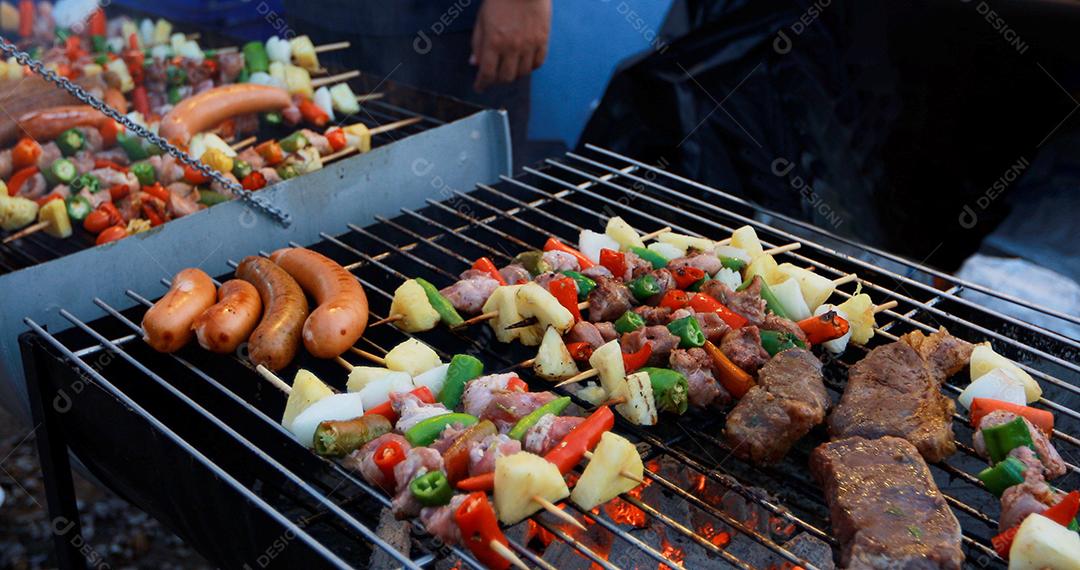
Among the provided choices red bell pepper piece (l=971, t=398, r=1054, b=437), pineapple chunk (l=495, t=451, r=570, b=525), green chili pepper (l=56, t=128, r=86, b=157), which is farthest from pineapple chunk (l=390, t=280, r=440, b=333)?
green chili pepper (l=56, t=128, r=86, b=157)

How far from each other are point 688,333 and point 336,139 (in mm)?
2698

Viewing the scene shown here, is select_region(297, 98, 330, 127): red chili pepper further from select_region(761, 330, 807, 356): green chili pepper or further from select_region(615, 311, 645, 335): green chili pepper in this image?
select_region(761, 330, 807, 356): green chili pepper

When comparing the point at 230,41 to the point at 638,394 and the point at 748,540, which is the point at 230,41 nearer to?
the point at 638,394

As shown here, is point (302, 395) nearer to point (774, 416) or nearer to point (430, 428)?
point (430, 428)

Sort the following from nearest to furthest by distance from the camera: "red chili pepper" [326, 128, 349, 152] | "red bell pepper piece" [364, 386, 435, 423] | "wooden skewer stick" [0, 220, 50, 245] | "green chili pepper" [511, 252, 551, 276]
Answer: "red bell pepper piece" [364, 386, 435, 423] < "green chili pepper" [511, 252, 551, 276] < "wooden skewer stick" [0, 220, 50, 245] < "red chili pepper" [326, 128, 349, 152]

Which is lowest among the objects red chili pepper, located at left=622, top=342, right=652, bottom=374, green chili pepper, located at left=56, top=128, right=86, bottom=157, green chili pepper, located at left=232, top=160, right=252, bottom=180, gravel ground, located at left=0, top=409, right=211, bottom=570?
gravel ground, located at left=0, top=409, right=211, bottom=570

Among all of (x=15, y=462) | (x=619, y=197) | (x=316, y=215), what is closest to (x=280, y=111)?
(x=316, y=215)

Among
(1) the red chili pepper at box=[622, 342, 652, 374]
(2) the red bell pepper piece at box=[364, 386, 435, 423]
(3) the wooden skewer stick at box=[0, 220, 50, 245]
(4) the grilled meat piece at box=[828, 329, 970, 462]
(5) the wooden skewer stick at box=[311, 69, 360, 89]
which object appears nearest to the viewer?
(4) the grilled meat piece at box=[828, 329, 970, 462]

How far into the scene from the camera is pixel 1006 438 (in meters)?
2.95

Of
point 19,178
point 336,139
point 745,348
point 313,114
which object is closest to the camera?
point 745,348

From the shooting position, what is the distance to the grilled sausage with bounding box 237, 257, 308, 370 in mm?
3486

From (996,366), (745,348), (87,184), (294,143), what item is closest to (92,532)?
(87,184)

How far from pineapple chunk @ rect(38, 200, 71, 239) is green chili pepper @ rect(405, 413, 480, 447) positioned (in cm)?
255

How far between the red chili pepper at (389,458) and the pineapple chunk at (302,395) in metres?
0.38
